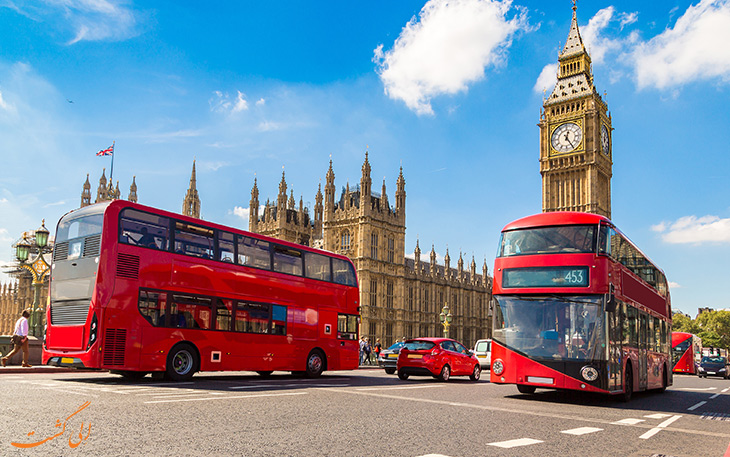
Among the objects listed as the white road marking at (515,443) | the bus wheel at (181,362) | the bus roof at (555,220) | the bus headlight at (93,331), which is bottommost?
the white road marking at (515,443)

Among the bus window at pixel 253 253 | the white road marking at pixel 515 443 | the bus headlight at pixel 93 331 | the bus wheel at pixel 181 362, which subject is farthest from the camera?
A: the bus window at pixel 253 253

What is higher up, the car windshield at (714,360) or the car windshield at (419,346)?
the car windshield at (419,346)

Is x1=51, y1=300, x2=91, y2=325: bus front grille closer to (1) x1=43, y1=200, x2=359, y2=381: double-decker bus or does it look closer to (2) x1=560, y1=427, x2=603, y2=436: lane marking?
(1) x1=43, y1=200, x2=359, y2=381: double-decker bus

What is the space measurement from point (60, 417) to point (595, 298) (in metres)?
9.79

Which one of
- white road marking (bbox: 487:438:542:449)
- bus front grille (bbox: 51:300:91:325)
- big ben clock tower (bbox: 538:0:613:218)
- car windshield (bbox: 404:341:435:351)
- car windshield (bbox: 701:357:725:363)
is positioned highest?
big ben clock tower (bbox: 538:0:613:218)

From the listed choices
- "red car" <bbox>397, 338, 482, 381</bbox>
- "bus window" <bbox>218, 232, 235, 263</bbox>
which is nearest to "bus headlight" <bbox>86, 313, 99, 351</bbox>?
"bus window" <bbox>218, 232, 235, 263</bbox>

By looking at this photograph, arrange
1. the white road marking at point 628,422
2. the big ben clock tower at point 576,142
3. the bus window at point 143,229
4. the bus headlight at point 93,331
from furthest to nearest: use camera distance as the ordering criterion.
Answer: the big ben clock tower at point 576,142 < the bus window at point 143,229 < the bus headlight at point 93,331 < the white road marking at point 628,422

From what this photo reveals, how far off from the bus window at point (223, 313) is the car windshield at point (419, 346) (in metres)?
6.79

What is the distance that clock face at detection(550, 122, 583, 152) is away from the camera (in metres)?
72.6

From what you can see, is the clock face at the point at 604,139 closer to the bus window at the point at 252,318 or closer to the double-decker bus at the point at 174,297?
the double-decker bus at the point at 174,297

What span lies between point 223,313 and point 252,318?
3.41ft

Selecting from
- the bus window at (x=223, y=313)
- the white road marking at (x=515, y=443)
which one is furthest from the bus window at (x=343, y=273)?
the white road marking at (x=515, y=443)

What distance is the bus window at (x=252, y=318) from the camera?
629 inches

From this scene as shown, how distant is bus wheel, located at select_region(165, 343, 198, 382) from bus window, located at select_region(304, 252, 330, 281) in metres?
4.52
